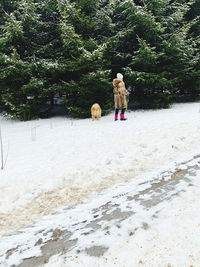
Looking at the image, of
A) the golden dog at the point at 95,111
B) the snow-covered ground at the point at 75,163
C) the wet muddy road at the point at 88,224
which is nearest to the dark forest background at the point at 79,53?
the golden dog at the point at 95,111

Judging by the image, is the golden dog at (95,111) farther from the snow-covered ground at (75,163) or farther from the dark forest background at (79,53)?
the snow-covered ground at (75,163)

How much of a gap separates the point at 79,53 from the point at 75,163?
234 inches

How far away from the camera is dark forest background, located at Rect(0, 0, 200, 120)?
7.84 meters

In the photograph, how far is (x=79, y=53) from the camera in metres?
7.89

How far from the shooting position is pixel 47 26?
876cm

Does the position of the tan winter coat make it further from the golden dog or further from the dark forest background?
the golden dog

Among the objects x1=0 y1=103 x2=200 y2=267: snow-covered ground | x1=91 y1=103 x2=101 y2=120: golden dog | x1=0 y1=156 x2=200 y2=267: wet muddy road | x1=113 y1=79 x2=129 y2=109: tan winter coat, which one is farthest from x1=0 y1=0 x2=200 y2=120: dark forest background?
x1=0 y1=156 x2=200 y2=267: wet muddy road

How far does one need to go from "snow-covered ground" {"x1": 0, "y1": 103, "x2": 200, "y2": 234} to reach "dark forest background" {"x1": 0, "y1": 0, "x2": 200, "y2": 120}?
337 centimetres

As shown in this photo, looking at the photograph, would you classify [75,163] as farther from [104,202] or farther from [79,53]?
[79,53]

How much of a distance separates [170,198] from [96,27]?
9314mm

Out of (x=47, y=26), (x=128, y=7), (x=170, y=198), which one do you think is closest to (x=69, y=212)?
(x=170, y=198)

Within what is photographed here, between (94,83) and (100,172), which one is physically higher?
(94,83)

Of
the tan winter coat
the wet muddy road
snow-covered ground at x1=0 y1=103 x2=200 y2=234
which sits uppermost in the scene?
the tan winter coat

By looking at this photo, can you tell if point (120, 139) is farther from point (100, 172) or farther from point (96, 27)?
point (96, 27)
